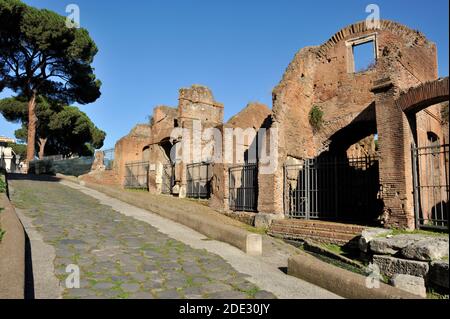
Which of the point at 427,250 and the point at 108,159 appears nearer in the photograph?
the point at 427,250

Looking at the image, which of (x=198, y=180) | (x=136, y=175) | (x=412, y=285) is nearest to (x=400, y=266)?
(x=412, y=285)

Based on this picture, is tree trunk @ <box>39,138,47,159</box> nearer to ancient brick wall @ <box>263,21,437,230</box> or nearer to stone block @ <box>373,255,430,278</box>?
ancient brick wall @ <box>263,21,437,230</box>

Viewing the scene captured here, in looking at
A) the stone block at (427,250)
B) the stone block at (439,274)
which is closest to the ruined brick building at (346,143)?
the stone block at (427,250)

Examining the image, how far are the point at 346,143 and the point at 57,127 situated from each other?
26.6 m

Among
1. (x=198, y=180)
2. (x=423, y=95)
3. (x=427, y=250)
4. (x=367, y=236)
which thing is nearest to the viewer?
(x=427, y=250)

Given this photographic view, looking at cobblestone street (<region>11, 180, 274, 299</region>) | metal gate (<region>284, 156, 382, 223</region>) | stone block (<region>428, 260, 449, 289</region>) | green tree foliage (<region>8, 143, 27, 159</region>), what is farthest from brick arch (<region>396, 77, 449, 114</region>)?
green tree foliage (<region>8, 143, 27, 159</region>)

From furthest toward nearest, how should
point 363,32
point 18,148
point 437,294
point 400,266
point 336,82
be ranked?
1. point 18,148
2. point 336,82
3. point 363,32
4. point 400,266
5. point 437,294

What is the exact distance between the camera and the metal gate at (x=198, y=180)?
15.2m

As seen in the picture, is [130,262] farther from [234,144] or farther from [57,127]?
[57,127]

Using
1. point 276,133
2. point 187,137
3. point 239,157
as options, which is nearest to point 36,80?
point 187,137

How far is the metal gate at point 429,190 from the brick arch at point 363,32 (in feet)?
13.8

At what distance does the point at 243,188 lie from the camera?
496 inches
